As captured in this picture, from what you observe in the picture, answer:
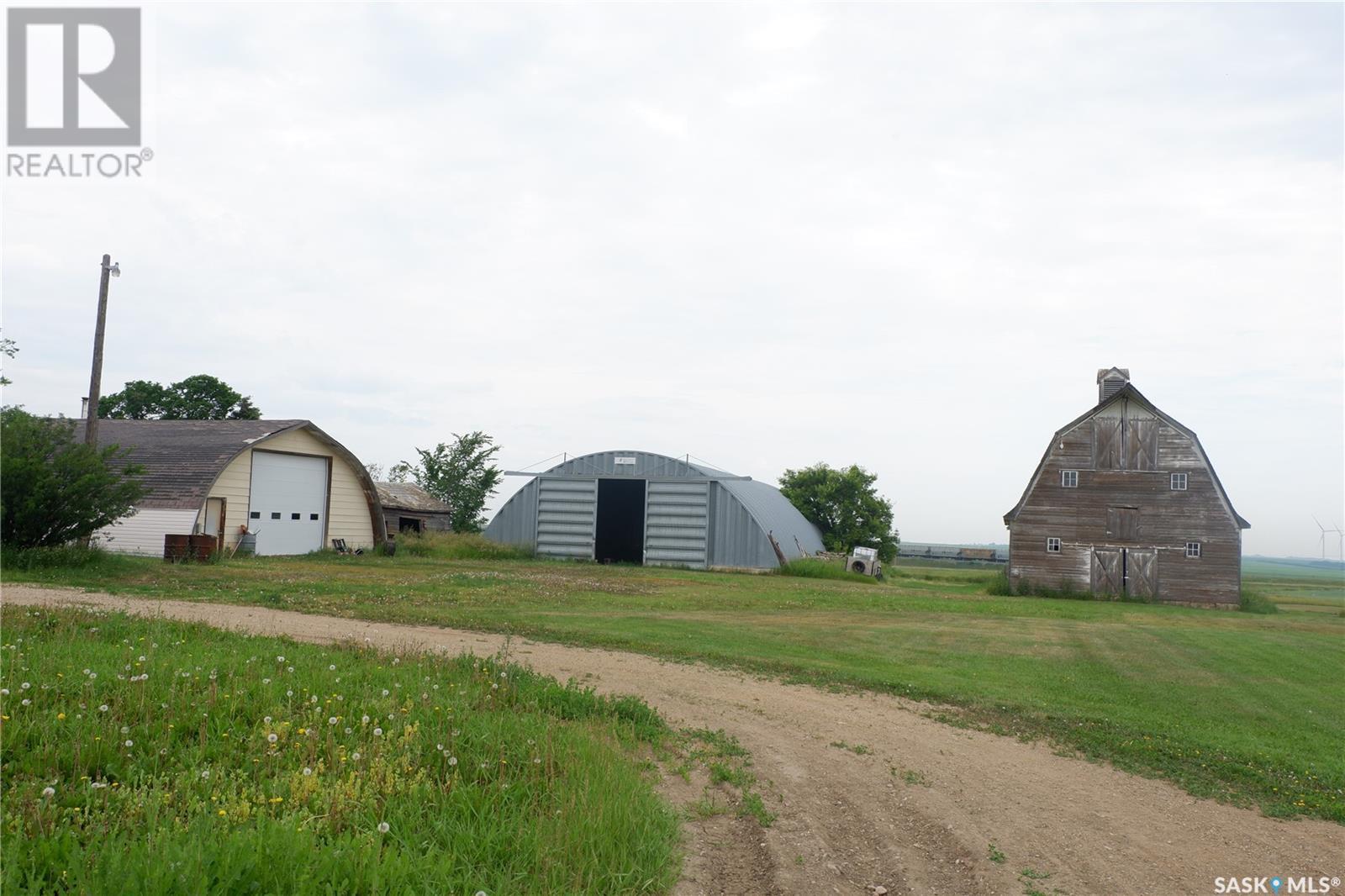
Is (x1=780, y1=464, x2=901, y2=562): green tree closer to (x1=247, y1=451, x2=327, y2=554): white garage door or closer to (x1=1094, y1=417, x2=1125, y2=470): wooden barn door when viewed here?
(x1=1094, y1=417, x2=1125, y2=470): wooden barn door

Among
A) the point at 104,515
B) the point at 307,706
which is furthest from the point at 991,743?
the point at 104,515

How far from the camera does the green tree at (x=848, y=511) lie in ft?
184

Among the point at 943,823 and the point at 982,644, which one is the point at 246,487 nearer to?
the point at 982,644

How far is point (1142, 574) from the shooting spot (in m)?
35.3

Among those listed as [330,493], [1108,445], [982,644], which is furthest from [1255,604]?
[330,493]

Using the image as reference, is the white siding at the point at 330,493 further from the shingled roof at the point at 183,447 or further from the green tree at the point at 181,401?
the green tree at the point at 181,401

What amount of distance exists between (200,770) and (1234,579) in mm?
37942

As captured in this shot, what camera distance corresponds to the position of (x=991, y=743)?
9.34 metres

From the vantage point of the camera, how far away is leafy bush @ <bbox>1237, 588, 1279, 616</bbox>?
3359cm

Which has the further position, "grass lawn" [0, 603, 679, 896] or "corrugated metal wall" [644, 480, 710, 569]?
"corrugated metal wall" [644, 480, 710, 569]

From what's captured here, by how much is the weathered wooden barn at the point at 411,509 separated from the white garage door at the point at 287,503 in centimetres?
975

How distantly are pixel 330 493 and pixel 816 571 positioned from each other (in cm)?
2117

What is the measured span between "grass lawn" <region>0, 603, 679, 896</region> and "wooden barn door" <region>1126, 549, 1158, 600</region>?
1269 inches

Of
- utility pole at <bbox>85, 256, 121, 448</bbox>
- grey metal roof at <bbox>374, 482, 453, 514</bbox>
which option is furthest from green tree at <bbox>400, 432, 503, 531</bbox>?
utility pole at <bbox>85, 256, 121, 448</bbox>
